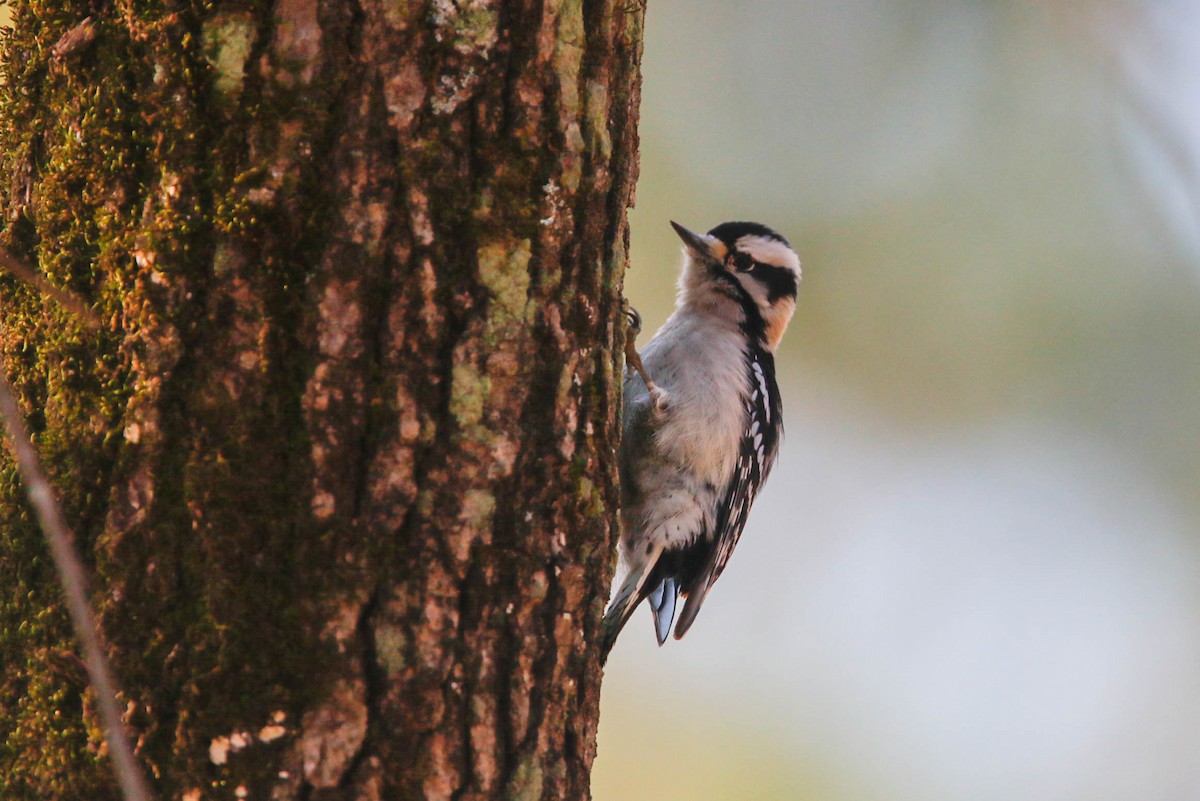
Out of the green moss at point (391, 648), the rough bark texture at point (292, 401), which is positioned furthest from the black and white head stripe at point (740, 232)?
the green moss at point (391, 648)

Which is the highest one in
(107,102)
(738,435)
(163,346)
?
(107,102)

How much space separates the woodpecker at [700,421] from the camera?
371cm

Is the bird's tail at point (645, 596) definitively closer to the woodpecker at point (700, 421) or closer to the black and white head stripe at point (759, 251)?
the woodpecker at point (700, 421)

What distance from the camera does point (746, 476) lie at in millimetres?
4098

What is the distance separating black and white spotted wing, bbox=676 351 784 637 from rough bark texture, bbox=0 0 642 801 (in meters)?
2.20

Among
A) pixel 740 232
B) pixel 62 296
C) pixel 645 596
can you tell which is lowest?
pixel 645 596

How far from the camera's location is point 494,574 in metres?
1.75

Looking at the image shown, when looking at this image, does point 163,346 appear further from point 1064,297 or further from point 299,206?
point 1064,297

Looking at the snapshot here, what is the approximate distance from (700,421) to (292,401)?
2.30 m

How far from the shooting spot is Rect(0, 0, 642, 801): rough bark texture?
1596 mm

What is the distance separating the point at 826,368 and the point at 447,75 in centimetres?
414

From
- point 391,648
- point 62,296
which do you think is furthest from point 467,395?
point 62,296

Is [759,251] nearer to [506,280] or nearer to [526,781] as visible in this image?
[506,280]

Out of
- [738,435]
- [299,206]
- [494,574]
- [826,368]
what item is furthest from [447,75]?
[826,368]
